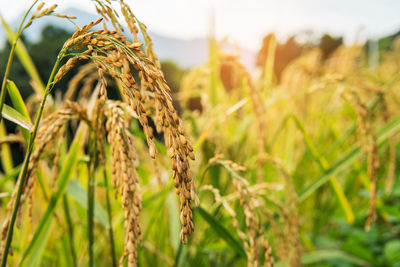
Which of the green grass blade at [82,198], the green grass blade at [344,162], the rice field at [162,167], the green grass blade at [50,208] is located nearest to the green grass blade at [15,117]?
the rice field at [162,167]

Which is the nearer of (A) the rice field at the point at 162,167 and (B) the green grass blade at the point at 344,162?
(A) the rice field at the point at 162,167

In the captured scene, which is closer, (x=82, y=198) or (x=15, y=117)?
(x=15, y=117)

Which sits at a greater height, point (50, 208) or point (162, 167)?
point (50, 208)

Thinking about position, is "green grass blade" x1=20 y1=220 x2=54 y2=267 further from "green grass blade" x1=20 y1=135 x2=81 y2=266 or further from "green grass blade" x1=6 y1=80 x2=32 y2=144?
"green grass blade" x1=6 y1=80 x2=32 y2=144

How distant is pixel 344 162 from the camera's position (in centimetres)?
134

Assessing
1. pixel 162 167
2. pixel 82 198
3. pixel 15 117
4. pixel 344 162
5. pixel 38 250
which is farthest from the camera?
pixel 162 167

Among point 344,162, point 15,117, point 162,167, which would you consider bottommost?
point 162,167

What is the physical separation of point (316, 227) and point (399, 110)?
37.5 inches

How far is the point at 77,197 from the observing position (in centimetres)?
109

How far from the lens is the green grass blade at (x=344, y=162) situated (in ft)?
4.25

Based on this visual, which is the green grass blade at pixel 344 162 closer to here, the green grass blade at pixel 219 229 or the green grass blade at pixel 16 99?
the green grass blade at pixel 219 229

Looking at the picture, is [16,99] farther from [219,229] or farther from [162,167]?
[162,167]

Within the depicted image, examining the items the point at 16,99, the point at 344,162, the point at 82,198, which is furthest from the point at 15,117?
the point at 344,162

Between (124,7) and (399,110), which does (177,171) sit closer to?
(124,7)
